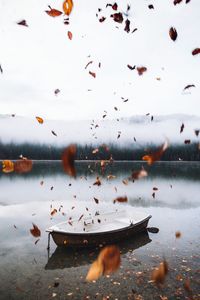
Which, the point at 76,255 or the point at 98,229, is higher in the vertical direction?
the point at 98,229

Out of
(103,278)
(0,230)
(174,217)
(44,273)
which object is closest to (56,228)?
(44,273)

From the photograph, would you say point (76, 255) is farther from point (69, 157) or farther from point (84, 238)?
point (69, 157)

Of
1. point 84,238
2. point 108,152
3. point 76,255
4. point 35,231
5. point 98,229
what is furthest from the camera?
point 108,152

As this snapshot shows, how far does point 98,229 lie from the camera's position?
16078mm

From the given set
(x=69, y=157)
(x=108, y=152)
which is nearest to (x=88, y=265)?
(x=69, y=157)

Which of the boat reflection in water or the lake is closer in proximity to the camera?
the lake

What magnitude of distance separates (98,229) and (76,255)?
242 cm

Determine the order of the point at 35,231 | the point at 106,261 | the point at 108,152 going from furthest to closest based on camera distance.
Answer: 1. the point at 108,152
2. the point at 35,231
3. the point at 106,261

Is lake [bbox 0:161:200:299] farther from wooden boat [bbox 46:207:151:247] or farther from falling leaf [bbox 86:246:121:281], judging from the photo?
falling leaf [bbox 86:246:121:281]

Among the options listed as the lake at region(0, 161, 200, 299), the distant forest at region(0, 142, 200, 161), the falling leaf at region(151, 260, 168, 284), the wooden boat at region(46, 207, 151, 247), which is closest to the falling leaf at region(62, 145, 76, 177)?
the falling leaf at region(151, 260, 168, 284)

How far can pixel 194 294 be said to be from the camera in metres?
10.1

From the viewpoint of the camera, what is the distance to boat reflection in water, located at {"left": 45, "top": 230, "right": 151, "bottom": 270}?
42.8 feet

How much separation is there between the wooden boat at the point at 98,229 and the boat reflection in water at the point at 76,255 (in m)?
0.42

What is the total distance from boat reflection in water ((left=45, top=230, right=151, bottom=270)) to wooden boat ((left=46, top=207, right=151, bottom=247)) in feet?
1.38
